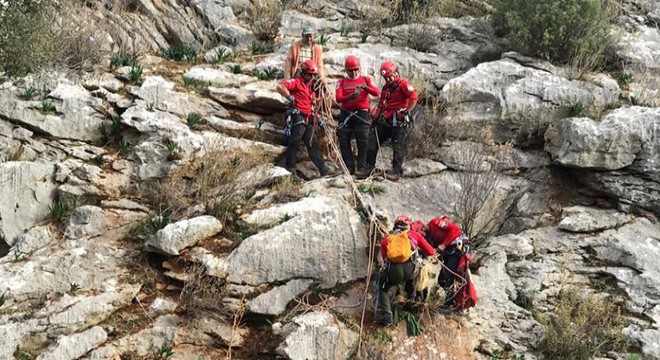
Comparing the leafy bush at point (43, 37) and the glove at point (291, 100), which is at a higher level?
the leafy bush at point (43, 37)

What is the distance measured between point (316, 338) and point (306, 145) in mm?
3706

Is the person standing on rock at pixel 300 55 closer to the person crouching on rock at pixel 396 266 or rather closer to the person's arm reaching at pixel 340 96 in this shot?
the person's arm reaching at pixel 340 96

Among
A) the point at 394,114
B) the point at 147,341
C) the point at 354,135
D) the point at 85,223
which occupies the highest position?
the point at 394,114

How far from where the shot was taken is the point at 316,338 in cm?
734

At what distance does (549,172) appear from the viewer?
407 inches

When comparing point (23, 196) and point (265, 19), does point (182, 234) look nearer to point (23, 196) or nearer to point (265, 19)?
point (23, 196)

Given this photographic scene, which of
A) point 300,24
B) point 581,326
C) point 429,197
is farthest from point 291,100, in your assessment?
point 581,326

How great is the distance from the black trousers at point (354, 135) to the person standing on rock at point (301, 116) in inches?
15.1

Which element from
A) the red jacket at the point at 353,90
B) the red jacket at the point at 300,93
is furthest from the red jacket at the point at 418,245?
the red jacket at the point at 300,93

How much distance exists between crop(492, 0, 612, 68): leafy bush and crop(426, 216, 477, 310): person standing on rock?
5367 mm

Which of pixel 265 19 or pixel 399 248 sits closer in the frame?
pixel 399 248

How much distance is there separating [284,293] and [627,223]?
5176mm

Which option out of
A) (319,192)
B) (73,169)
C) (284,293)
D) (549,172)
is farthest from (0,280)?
(549,172)

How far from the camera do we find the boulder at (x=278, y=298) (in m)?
7.67
